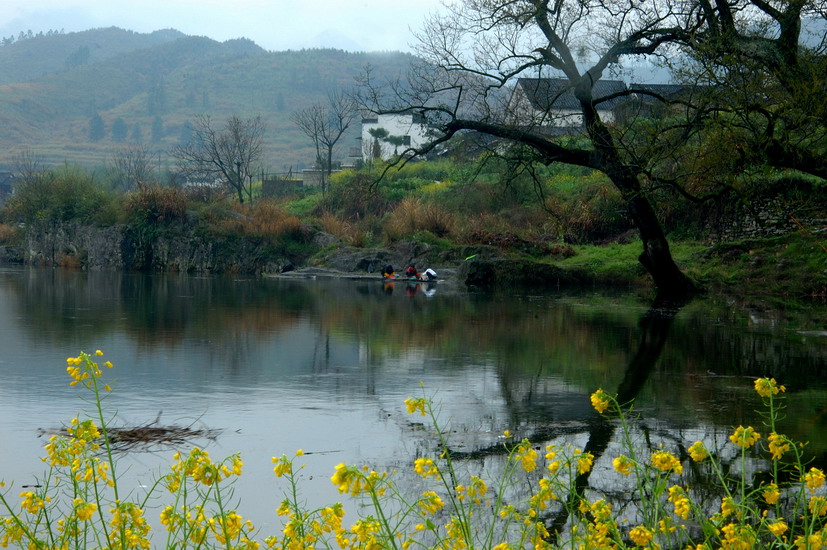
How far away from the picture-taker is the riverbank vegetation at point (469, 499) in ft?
11.2

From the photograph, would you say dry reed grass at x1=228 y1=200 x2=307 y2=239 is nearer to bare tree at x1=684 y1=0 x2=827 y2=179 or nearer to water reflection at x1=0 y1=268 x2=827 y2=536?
water reflection at x1=0 y1=268 x2=827 y2=536

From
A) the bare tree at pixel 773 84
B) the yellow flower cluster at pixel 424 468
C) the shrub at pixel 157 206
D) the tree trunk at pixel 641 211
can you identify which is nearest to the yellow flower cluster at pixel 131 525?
the yellow flower cluster at pixel 424 468

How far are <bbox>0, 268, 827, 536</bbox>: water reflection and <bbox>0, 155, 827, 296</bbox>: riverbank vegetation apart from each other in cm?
441

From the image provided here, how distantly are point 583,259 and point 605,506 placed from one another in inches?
1160

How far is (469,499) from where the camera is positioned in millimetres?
4211

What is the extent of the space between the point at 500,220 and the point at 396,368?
27.4 meters

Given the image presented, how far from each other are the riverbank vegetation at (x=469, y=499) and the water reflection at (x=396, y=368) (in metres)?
0.36

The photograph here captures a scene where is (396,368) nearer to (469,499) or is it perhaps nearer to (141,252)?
(469,499)

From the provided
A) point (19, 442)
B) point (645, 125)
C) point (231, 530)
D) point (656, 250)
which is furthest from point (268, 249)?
point (231, 530)

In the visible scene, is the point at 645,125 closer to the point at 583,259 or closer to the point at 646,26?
the point at 646,26

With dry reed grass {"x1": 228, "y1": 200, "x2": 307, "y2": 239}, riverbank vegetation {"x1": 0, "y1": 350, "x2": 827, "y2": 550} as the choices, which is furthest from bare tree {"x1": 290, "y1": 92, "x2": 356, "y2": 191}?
riverbank vegetation {"x1": 0, "y1": 350, "x2": 827, "y2": 550}

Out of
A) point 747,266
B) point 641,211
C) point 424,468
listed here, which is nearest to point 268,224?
point 747,266

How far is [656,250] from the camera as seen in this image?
77.1 ft

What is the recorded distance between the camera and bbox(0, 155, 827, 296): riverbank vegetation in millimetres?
26734
